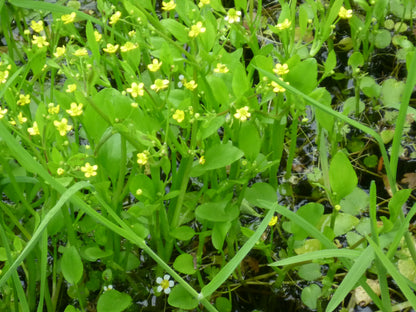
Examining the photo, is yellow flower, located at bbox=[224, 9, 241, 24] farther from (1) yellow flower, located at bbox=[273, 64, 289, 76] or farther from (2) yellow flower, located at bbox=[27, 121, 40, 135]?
(2) yellow flower, located at bbox=[27, 121, 40, 135]

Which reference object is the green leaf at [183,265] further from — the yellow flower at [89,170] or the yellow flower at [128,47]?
the yellow flower at [128,47]

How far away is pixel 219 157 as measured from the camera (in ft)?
3.86

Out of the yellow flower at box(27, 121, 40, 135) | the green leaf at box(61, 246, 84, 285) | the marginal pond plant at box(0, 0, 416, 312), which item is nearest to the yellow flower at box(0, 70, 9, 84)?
the marginal pond plant at box(0, 0, 416, 312)

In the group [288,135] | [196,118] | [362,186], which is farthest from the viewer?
[288,135]

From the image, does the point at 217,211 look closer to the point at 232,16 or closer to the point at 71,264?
the point at 71,264

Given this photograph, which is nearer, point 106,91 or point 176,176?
point 106,91

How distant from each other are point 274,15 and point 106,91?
1.11m

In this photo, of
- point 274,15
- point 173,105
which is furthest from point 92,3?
point 173,105

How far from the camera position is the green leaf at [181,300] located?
122 centimetres

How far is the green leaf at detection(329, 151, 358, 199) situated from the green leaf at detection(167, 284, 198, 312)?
1.26 ft

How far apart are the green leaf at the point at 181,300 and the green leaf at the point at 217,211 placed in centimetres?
17

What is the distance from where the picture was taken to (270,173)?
1.45 m

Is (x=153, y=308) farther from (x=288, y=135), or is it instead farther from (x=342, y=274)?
(x=288, y=135)

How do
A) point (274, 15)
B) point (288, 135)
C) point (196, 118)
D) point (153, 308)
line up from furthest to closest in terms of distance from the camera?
point (274, 15) → point (288, 135) → point (153, 308) → point (196, 118)
